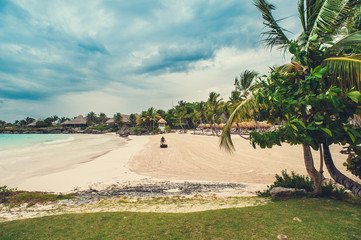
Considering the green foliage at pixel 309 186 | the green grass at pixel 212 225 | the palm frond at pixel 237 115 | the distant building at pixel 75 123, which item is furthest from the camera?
the distant building at pixel 75 123

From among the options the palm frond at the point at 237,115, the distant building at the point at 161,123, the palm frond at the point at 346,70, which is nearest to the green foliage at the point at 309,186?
the palm frond at the point at 237,115

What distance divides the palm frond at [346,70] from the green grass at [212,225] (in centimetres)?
242

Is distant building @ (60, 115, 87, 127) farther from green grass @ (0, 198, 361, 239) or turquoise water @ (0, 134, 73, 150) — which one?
green grass @ (0, 198, 361, 239)

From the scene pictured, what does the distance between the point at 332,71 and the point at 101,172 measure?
37.1 feet

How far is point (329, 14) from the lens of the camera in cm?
407

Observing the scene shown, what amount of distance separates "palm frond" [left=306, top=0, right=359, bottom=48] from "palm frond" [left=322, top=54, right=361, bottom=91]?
862mm

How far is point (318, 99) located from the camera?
2.87 meters

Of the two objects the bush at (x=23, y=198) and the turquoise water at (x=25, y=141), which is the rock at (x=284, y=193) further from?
the turquoise water at (x=25, y=141)

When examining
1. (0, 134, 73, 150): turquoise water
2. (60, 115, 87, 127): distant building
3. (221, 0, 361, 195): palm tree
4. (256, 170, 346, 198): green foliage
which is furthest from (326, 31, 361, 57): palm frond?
(60, 115, 87, 127): distant building

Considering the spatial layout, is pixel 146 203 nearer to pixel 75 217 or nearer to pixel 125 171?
pixel 75 217

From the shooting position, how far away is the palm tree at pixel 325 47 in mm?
3236

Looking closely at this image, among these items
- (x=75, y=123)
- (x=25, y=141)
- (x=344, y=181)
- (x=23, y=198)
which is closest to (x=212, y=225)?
(x=344, y=181)

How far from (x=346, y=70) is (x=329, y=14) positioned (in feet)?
6.28

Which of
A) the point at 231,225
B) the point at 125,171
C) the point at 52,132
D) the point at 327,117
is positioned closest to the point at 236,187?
the point at 231,225
